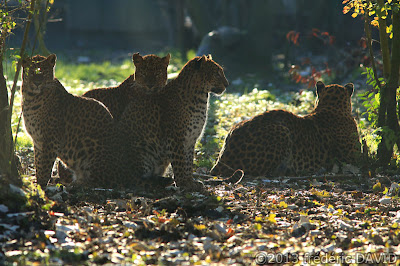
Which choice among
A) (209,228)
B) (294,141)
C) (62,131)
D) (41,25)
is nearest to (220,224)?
(209,228)

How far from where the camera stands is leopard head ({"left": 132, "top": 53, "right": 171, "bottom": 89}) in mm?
7660

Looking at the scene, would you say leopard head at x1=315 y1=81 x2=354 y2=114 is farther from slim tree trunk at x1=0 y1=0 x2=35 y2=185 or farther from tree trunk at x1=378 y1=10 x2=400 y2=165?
slim tree trunk at x1=0 y1=0 x2=35 y2=185

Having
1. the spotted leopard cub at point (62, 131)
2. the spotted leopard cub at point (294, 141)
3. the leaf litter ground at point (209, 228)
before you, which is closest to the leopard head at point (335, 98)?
the spotted leopard cub at point (294, 141)

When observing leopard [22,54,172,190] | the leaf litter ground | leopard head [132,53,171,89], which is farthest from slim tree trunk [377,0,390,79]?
leopard [22,54,172,190]

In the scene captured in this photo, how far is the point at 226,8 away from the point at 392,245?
20037 mm

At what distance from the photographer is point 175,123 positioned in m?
7.48

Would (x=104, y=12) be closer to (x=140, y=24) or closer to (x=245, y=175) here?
(x=140, y=24)

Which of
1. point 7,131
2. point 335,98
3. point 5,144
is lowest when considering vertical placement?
point 5,144

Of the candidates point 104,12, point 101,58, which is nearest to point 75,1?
point 104,12

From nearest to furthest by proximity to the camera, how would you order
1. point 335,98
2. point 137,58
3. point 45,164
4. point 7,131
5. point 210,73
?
1. point 7,131
2. point 45,164
3. point 210,73
4. point 137,58
5. point 335,98

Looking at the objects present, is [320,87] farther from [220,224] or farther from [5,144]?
[5,144]

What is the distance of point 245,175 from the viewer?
8.26 m

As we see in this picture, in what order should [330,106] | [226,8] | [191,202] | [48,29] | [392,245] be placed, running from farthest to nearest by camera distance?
[48,29], [226,8], [330,106], [191,202], [392,245]

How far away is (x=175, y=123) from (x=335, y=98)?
2.77 m
